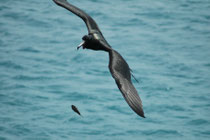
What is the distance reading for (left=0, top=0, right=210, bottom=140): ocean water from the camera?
12.6 meters

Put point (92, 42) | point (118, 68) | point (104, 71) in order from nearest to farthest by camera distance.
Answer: point (118, 68)
point (92, 42)
point (104, 71)

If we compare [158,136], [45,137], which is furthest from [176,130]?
[45,137]

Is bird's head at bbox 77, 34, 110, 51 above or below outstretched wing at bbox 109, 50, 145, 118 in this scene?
above

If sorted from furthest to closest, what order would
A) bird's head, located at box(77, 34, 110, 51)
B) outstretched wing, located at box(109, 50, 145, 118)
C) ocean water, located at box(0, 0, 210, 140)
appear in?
ocean water, located at box(0, 0, 210, 140) < bird's head, located at box(77, 34, 110, 51) < outstretched wing, located at box(109, 50, 145, 118)

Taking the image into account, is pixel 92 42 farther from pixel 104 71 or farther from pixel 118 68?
pixel 104 71

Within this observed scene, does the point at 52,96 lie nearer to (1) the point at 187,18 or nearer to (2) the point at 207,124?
(2) the point at 207,124

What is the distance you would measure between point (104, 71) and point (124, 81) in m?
6.59

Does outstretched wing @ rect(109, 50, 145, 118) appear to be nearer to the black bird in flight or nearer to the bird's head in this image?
the black bird in flight

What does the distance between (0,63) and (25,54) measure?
2.58 ft

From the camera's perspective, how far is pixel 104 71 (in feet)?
47.7

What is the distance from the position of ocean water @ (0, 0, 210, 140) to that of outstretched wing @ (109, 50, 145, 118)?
4225mm

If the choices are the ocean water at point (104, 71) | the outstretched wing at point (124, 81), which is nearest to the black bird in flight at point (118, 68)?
the outstretched wing at point (124, 81)

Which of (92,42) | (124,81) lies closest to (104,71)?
(92,42)

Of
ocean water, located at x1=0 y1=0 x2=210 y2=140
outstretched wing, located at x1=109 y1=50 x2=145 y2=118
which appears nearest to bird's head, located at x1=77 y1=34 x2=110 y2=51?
outstretched wing, located at x1=109 y1=50 x2=145 y2=118
